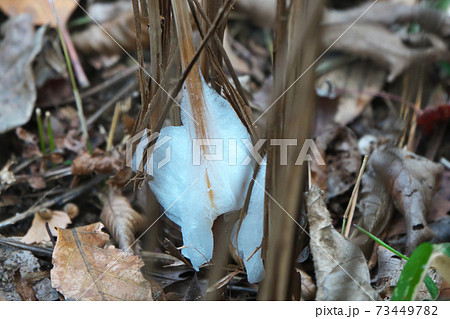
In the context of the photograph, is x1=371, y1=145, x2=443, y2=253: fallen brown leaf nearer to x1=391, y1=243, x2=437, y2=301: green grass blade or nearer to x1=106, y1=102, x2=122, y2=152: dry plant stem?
x1=391, y1=243, x2=437, y2=301: green grass blade

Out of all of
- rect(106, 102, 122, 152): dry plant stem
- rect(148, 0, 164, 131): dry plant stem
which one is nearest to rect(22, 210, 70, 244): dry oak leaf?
rect(106, 102, 122, 152): dry plant stem

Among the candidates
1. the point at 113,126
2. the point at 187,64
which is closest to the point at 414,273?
the point at 187,64

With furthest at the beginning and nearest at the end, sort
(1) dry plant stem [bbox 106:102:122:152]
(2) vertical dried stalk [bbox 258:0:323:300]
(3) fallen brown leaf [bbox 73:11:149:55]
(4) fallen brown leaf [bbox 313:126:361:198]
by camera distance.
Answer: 1. (3) fallen brown leaf [bbox 73:11:149:55]
2. (1) dry plant stem [bbox 106:102:122:152]
3. (4) fallen brown leaf [bbox 313:126:361:198]
4. (2) vertical dried stalk [bbox 258:0:323:300]

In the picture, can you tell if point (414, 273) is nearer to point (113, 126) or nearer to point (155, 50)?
point (155, 50)

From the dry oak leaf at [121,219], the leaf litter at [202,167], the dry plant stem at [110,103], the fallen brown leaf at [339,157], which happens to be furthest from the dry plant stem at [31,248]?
the fallen brown leaf at [339,157]

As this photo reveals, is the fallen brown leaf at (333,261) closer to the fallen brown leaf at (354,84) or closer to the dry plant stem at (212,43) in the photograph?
the dry plant stem at (212,43)
